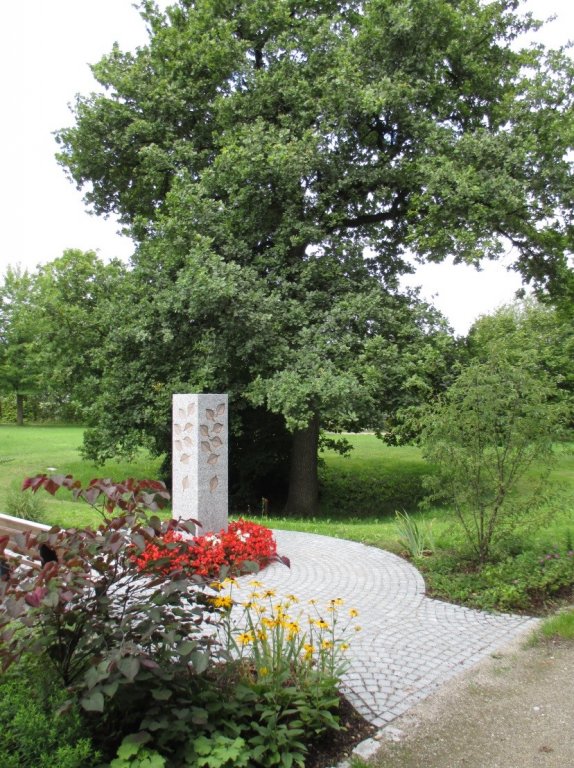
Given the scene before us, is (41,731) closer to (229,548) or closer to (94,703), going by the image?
(94,703)

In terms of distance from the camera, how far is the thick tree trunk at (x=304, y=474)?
1561 cm

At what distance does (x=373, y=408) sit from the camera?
12.5 meters

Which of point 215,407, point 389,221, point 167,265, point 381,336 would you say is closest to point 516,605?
point 215,407

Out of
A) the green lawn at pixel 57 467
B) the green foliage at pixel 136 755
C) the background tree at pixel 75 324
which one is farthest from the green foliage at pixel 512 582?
the background tree at pixel 75 324

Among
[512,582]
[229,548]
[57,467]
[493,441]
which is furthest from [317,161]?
[57,467]

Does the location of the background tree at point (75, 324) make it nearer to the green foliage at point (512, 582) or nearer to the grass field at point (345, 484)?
the grass field at point (345, 484)

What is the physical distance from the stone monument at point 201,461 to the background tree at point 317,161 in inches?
110

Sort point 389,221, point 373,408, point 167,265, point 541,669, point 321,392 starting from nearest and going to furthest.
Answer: point 541,669, point 321,392, point 373,408, point 167,265, point 389,221

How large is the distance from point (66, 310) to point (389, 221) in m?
8.60

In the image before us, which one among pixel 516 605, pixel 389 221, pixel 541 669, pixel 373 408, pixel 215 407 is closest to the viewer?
pixel 541 669

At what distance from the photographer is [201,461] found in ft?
28.5

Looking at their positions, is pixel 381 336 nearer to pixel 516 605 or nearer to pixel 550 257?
pixel 550 257

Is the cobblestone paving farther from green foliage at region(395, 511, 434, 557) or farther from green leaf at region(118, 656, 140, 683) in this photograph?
green leaf at region(118, 656, 140, 683)

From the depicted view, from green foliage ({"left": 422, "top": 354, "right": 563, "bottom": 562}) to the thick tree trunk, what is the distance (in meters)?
8.06
